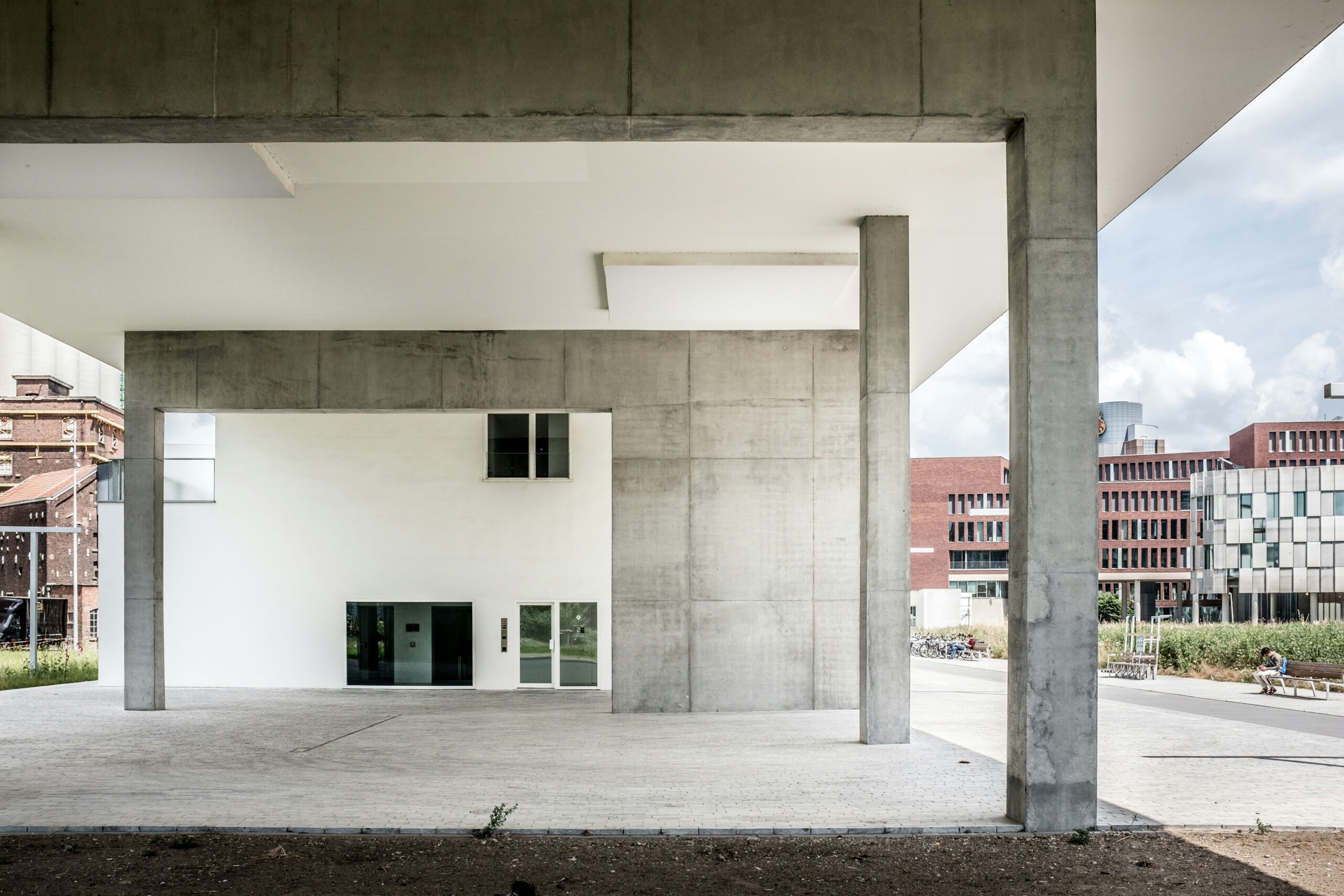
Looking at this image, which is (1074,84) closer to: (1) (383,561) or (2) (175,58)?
(2) (175,58)

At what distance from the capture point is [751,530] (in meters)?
17.1

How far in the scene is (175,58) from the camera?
8094 mm

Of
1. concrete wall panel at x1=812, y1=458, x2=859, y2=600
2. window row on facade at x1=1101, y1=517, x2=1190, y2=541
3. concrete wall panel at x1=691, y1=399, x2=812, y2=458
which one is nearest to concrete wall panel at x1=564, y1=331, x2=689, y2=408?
concrete wall panel at x1=691, y1=399, x2=812, y2=458

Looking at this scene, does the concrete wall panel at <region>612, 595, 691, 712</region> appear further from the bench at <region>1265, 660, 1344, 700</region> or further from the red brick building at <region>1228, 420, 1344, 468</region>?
the red brick building at <region>1228, 420, 1344, 468</region>

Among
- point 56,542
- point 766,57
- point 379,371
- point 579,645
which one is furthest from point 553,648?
point 56,542

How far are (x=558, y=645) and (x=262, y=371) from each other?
8.09 meters

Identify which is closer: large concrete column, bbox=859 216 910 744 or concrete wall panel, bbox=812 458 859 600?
large concrete column, bbox=859 216 910 744

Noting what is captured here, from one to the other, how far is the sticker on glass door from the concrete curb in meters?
13.9

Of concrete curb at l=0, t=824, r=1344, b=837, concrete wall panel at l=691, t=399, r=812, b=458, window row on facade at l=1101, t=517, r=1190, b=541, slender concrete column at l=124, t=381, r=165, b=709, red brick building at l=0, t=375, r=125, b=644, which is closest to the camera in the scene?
concrete curb at l=0, t=824, r=1344, b=837

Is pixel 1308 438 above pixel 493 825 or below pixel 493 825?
above

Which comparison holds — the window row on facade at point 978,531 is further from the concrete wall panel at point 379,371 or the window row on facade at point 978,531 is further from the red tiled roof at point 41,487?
the concrete wall panel at point 379,371

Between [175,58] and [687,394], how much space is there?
405 inches

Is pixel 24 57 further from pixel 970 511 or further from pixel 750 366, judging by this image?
pixel 970 511

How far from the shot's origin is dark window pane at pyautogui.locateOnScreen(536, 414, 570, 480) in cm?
2250
